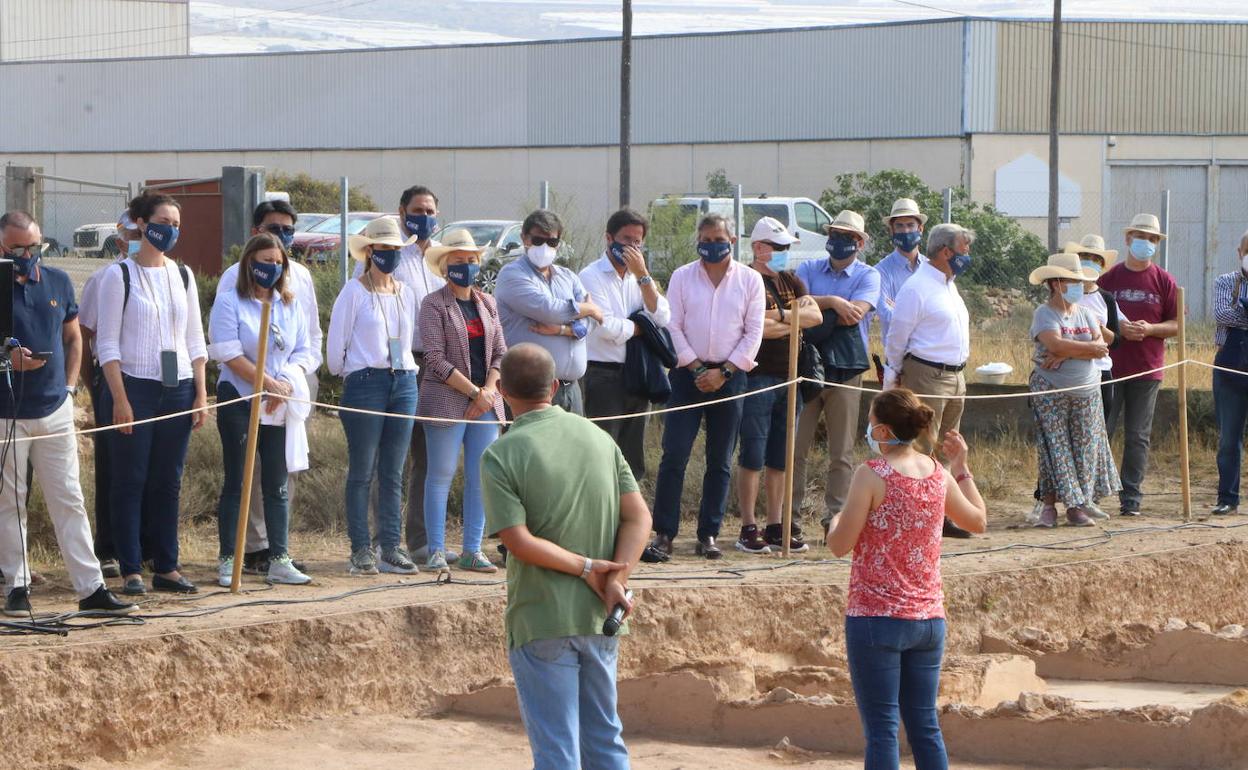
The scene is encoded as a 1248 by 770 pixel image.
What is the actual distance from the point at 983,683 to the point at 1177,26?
31.5 m

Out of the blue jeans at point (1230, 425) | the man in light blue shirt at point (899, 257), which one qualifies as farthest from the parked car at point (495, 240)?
the blue jeans at point (1230, 425)

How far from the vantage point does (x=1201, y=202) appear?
109 feet

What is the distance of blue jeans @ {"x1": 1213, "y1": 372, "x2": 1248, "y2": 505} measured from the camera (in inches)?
456

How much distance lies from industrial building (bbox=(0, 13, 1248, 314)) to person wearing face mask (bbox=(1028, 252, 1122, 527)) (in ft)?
60.6

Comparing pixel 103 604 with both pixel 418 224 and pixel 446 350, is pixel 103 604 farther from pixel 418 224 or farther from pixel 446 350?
pixel 418 224

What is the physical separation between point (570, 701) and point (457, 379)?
3.86m

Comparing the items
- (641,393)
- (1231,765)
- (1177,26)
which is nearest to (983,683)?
(1231,765)

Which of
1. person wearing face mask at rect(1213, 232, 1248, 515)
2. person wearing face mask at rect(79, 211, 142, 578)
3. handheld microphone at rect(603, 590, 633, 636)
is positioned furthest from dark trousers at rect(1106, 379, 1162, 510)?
handheld microphone at rect(603, 590, 633, 636)

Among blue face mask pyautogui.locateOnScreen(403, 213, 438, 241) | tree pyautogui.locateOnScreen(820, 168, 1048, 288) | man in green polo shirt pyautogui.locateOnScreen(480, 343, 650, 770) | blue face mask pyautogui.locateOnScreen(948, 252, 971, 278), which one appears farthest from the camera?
tree pyautogui.locateOnScreen(820, 168, 1048, 288)

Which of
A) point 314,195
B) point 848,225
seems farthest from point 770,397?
point 314,195

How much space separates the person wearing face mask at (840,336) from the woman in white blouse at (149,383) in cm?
377

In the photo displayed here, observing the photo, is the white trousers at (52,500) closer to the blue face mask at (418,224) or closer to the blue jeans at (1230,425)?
the blue face mask at (418,224)

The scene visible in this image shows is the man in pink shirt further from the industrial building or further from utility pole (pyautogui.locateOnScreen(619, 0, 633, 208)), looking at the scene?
the industrial building

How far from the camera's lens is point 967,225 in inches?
1042
